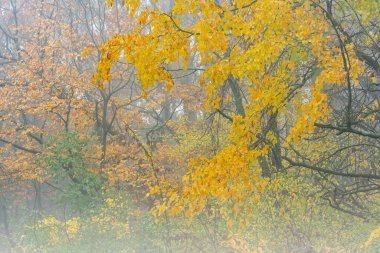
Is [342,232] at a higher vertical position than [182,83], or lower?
lower

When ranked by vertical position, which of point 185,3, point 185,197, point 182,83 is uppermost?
point 182,83

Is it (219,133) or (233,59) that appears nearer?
(233,59)

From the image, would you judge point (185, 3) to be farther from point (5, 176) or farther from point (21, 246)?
point (5, 176)

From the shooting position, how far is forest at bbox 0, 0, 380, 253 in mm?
5391

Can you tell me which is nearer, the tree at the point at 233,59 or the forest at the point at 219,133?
the tree at the point at 233,59

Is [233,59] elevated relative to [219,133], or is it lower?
elevated

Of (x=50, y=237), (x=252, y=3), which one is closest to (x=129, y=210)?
(x=50, y=237)

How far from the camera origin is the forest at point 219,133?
539 centimetres

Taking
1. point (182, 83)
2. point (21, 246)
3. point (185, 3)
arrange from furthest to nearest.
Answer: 1. point (182, 83)
2. point (21, 246)
3. point (185, 3)

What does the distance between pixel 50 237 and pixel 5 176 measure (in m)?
5.06

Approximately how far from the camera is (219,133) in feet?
44.6

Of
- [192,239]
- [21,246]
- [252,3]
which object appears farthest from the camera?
[21,246]

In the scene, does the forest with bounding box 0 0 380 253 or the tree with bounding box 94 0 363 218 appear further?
the forest with bounding box 0 0 380 253

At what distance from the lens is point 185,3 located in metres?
5.16
